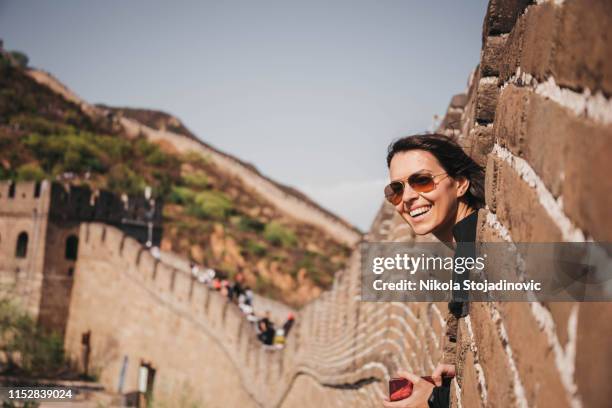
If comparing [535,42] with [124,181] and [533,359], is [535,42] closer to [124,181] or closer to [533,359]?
[533,359]

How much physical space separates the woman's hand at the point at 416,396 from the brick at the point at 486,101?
2.98 ft

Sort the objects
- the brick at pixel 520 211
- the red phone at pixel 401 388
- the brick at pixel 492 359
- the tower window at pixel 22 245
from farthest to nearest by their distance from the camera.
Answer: the tower window at pixel 22 245 → the red phone at pixel 401 388 → the brick at pixel 492 359 → the brick at pixel 520 211

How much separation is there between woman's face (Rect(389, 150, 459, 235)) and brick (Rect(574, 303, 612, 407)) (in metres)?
1.20

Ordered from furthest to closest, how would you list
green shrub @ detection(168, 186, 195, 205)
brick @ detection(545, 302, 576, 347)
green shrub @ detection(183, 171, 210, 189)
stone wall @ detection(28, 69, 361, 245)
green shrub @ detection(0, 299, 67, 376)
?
green shrub @ detection(183, 171, 210, 189) < stone wall @ detection(28, 69, 361, 245) < green shrub @ detection(168, 186, 195, 205) < green shrub @ detection(0, 299, 67, 376) < brick @ detection(545, 302, 576, 347)

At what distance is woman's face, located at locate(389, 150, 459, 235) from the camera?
78.3 inches

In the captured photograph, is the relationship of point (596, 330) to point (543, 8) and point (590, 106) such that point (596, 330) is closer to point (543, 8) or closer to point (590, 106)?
point (590, 106)

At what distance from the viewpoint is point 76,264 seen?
20625 mm

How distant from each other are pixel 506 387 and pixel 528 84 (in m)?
0.58

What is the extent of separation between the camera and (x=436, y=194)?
1.99 metres

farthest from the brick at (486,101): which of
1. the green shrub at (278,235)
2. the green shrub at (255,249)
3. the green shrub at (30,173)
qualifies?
the green shrub at (278,235)

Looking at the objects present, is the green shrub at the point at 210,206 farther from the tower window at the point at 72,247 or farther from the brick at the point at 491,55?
the brick at the point at 491,55

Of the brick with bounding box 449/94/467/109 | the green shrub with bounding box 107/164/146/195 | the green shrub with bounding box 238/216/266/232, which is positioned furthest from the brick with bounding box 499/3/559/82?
the green shrub with bounding box 238/216/266/232

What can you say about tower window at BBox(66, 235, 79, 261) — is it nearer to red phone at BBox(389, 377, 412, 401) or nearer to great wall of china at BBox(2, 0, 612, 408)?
great wall of china at BBox(2, 0, 612, 408)

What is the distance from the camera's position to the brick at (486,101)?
2.10 m
